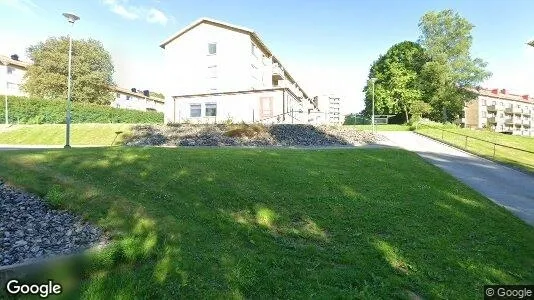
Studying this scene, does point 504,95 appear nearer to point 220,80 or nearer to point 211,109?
point 220,80

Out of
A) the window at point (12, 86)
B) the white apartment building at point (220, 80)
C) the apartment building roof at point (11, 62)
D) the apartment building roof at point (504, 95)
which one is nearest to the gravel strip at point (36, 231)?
the white apartment building at point (220, 80)

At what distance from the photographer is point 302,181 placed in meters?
10.7

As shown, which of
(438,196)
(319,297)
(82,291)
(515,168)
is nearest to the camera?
(82,291)

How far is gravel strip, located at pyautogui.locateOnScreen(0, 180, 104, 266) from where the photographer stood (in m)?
5.31

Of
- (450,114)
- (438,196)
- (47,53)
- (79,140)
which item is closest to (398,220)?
(438,196)

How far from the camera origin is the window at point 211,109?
3516 centimetres

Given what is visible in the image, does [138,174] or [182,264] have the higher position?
[138,174]

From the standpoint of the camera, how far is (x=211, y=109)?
3534 centimetres

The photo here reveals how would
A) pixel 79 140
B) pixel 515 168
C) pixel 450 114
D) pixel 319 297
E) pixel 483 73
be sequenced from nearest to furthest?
pixel 319 297, pixel 515 168, pixel 79 140, pixel 483 73, pixel 450 114

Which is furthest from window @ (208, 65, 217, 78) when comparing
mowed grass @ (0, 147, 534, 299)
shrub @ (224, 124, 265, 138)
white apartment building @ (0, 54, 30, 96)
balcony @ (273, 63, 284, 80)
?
white apartment building @ (0, 54, 30, 96)

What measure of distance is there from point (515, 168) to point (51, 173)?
63.5 feet

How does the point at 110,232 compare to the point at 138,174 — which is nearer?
the point at 110,232

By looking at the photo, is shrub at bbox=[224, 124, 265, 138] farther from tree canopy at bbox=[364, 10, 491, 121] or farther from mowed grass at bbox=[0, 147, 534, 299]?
tree canopy at bbox=[364, 10, 491, 121]

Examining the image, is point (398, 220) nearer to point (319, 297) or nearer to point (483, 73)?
point (319, 297)
